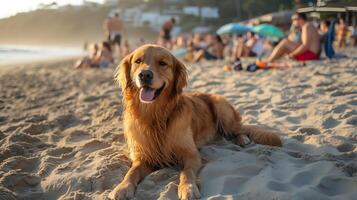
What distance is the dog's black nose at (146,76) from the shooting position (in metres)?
3.11

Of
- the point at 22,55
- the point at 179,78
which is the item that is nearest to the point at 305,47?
the point at 179,78

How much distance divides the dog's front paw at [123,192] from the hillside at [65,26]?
57.6 meters

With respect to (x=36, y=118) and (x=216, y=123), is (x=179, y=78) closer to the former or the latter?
(x=216, y=123)

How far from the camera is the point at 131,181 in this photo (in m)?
2.81

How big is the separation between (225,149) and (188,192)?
3.44ft

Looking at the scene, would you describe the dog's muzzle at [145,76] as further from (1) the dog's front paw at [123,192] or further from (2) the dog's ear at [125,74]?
(1) the dog's front paw at [123,192]

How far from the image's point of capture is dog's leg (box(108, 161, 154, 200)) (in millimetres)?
2643

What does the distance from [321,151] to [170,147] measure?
1.31m

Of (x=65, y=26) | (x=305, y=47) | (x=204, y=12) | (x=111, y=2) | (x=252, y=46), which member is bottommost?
(x=252, y=46)

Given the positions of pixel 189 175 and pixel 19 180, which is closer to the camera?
pixel 189 175

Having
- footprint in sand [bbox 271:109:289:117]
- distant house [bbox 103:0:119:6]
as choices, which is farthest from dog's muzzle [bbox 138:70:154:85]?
distant house [bbox 103:0:119:6]

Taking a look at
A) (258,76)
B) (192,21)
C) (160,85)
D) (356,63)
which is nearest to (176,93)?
(160,85)

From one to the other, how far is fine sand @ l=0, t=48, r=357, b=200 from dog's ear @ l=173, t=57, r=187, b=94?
65 centimetres

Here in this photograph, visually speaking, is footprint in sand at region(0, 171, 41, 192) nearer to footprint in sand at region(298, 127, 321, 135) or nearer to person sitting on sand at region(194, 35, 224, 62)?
footprint in sand at region(298, 127, 321, 135)
